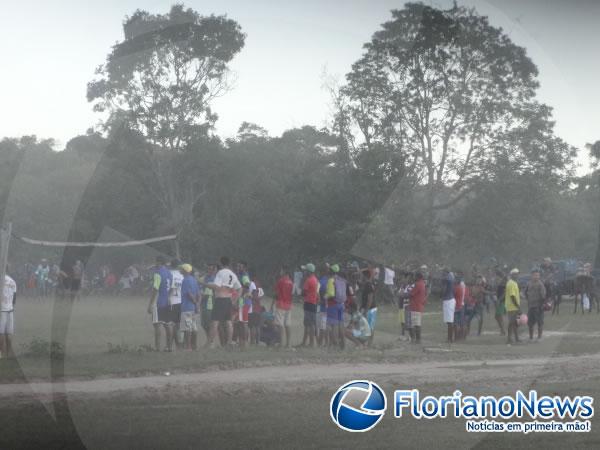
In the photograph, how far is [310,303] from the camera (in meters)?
20.3

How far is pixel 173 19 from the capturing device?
145ft

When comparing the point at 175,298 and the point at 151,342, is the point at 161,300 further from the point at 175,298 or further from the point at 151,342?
the point at 151,342

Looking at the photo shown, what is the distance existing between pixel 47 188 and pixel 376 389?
46267mm

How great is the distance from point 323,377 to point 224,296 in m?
3.58

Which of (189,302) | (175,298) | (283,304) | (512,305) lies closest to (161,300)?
(175,298)

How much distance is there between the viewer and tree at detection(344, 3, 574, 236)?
38.6 m

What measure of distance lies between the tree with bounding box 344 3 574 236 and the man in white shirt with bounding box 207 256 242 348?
21432 mm

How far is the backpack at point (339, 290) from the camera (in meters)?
20.1

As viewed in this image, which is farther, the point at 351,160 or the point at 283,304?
the point at 351,160

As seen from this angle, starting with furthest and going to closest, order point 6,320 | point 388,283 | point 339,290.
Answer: point 388,283
point 339,290
point 6,320

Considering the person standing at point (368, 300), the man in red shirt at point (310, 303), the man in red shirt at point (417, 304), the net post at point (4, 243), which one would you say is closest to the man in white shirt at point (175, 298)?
the man in red shirt at point (310, 303)

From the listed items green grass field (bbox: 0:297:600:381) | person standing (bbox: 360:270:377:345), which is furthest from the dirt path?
person standing (bbox: 360:270:377:345)

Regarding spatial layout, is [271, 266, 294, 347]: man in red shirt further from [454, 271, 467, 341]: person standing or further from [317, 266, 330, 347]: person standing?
[454, 271, 467, 341]: person standing
